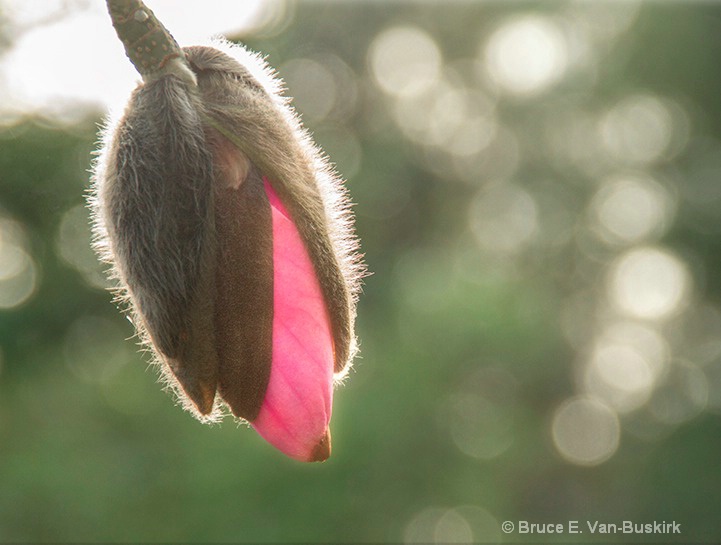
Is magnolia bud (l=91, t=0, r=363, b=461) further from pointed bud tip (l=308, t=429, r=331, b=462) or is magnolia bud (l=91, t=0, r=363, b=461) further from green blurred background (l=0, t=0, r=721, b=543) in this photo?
green blurred background (l=0, t=0, r=721, b=543)

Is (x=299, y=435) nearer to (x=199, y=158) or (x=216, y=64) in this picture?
(x=199, y=158)

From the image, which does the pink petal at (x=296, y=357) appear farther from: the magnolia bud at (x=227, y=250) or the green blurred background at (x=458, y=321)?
the green blurred background at (x=458, y=321)

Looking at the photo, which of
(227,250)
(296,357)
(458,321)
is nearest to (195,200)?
(227,250)

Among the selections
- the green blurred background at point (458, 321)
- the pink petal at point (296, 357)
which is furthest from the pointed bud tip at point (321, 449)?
the green blurred background at point (458, 321)

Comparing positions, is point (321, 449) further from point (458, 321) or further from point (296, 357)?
point (458, 321)

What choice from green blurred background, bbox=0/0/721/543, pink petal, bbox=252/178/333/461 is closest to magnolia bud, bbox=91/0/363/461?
pink petal, bbox=252/178/333/461
